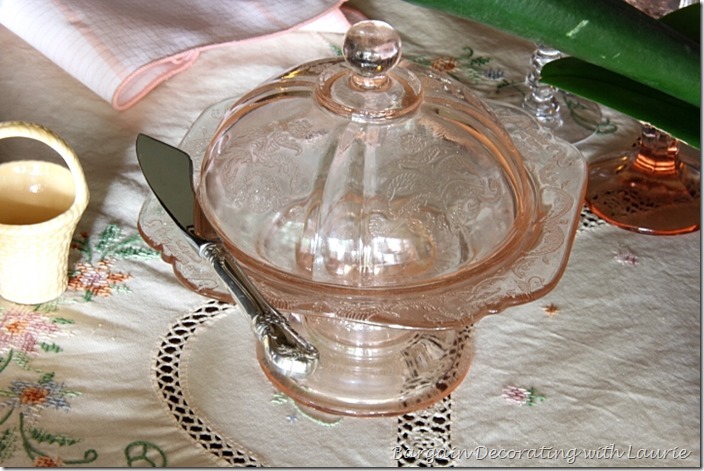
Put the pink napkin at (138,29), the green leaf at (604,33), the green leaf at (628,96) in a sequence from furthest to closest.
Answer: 1. the pink napkin at (138,29)
2. the green leaf at (628,96)
3. the green leaf at (604,33)

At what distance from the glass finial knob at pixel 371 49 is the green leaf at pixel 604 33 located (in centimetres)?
15

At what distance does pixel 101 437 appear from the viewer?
1.85ft

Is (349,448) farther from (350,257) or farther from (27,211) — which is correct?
(27,211)

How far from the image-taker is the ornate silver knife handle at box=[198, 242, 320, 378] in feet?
1.61

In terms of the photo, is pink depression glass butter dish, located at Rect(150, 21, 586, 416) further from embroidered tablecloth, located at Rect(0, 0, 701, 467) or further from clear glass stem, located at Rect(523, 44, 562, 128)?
clear glass stem, located at Rect(523, 44, 562, 128)

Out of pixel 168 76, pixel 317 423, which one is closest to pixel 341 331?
pixel 317 423

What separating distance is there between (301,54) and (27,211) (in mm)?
344

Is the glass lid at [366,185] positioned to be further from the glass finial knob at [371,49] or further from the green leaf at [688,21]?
the green leaf at [688,21]

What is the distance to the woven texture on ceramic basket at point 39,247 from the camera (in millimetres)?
628

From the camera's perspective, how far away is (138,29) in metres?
0.88

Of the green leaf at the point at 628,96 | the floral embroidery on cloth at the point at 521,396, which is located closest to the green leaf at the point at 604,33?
the green leaf at the point at 628,96

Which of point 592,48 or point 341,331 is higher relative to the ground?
point 592,48

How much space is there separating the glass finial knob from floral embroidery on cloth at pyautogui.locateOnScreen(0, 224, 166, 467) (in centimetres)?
21

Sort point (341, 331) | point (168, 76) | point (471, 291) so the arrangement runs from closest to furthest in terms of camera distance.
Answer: point (471, 291), point (341, 331), point (168, 76)
